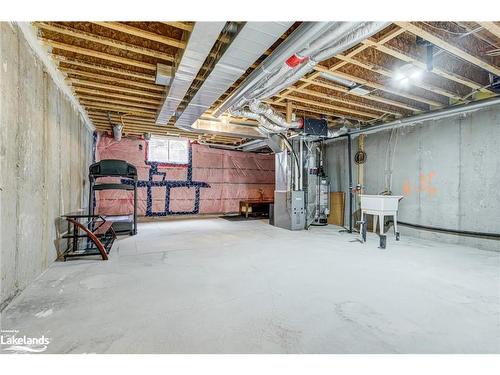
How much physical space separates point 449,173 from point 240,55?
431 cm

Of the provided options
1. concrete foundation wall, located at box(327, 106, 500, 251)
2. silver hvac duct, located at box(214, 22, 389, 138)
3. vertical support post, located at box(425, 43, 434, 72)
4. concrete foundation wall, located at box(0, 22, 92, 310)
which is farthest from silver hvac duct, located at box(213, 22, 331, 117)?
concrete foundation wall, located at box(327, 106, 500, 251)

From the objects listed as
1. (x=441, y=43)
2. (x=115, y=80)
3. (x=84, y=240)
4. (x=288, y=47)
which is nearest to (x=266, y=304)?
(x=288, y=47)

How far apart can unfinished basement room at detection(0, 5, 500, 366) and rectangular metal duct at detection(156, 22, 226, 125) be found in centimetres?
2

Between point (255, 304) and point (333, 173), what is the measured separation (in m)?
5.56

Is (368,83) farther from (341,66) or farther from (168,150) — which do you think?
(168,150)

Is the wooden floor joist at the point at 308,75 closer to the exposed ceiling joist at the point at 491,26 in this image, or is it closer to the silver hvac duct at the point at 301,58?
the exposed ceiling joist at the point at 491,26

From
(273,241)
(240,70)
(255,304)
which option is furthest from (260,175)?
(255,304)

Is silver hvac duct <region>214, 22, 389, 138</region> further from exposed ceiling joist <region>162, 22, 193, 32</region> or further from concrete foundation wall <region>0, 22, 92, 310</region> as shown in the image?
concrete foundation wall <region>0, 22, 92, 310</region>

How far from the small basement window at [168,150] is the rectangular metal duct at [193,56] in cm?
401

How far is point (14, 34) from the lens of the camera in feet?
6.91

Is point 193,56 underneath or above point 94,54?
underneath

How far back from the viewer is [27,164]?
2.33 meters

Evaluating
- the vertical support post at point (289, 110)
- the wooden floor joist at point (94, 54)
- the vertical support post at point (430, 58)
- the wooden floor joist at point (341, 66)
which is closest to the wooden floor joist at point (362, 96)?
the wooden floor joist at point (341, 66)
